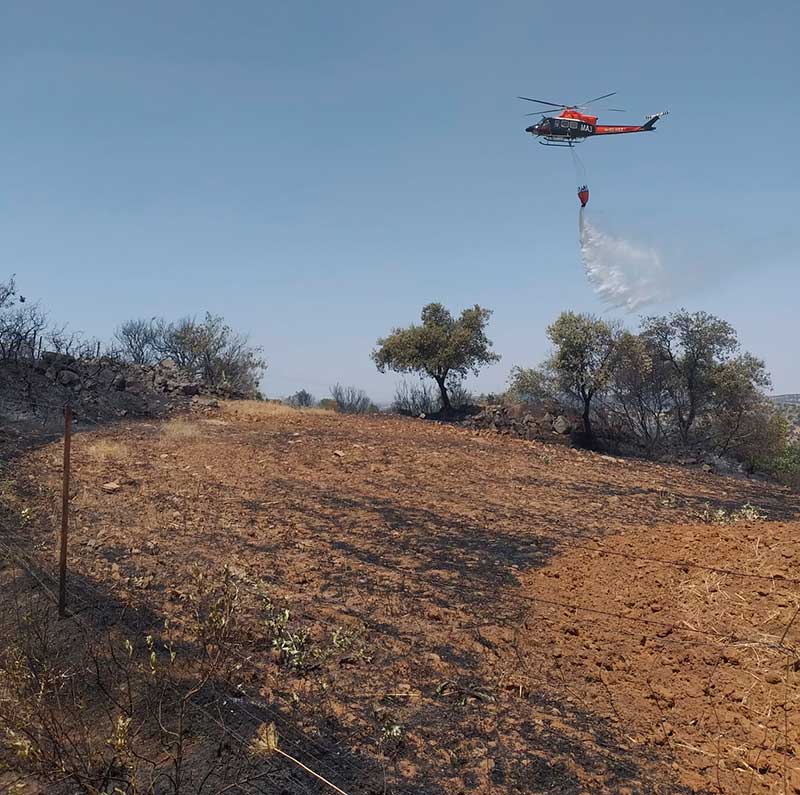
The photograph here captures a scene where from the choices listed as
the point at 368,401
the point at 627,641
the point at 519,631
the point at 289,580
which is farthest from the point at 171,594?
the point at 368,401

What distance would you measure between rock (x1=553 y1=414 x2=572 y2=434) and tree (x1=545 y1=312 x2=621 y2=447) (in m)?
1.33

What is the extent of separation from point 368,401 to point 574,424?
1621 centimetres

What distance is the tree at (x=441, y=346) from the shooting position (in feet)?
79.5

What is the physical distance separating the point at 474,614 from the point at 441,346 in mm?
19955

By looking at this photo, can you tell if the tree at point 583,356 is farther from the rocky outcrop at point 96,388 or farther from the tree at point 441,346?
the rocky outcrop at point 96,388

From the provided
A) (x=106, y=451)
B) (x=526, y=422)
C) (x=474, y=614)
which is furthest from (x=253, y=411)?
(x=474, y=614)

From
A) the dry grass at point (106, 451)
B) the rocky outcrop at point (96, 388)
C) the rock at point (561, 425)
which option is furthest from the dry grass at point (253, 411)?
the rock at point (561, 425)

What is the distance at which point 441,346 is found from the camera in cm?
2434

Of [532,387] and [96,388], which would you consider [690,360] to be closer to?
[532,387]

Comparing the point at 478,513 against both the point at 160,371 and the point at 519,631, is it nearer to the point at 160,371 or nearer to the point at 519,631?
the point at 519,631

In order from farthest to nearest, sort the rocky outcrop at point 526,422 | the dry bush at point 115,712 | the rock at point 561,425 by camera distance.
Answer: the rock at point 561,425 < the rocky outcrop at point 526,422 < the dry bush at point 115,712

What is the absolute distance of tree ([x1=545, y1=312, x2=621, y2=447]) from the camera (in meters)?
19.8

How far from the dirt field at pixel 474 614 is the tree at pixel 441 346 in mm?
14810

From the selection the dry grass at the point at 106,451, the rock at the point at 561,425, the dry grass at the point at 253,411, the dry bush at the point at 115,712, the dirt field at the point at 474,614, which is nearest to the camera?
the dry bush at the point at 115,712
